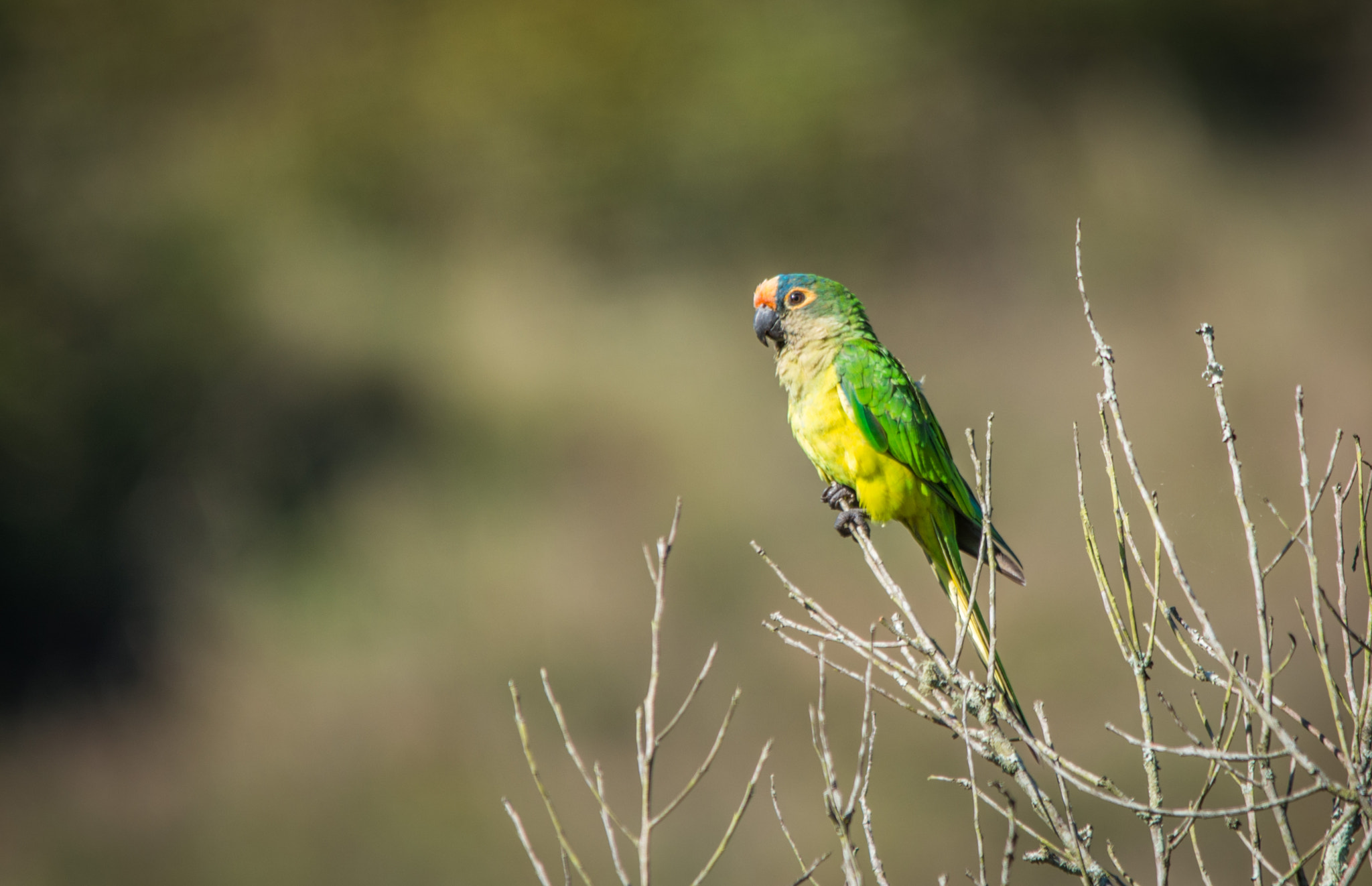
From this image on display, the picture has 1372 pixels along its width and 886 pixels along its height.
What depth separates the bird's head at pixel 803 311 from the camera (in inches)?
149

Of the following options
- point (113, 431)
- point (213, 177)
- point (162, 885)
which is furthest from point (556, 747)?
point (213, 177)

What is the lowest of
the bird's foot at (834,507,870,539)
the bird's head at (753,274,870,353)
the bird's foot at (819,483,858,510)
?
the bird's foot at (834,507,870,539)

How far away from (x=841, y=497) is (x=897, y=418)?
0.41 m

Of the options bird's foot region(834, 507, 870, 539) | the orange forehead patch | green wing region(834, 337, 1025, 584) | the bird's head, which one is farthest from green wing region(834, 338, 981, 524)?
the orange forehead patch

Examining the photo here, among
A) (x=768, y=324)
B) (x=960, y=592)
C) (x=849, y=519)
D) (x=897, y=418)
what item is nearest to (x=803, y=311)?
(x=768, y=324)

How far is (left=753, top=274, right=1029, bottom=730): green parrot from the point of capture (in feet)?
11.4

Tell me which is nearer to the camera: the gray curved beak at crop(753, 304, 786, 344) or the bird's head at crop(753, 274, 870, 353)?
the bird's head at crop(753, 274, 870, 353)

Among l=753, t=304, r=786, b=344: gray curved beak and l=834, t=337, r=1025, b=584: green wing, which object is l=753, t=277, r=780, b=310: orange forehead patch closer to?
l=753, t=304, r=786, b=344: gray curved beak

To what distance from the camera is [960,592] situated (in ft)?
10.9

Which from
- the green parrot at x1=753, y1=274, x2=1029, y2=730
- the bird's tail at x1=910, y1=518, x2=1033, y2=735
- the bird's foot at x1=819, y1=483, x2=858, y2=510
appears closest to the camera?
the bird's tail at x1=910, y1=518, x2=1033, y2=735

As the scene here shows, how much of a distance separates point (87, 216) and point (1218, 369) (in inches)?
416

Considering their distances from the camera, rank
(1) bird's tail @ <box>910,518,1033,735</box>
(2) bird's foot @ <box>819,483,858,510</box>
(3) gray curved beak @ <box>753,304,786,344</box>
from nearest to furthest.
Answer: (1) bird's tail @ <box>910,518,1033,735</box> < (2) bird's foot @ <box>819,483,858,510</box> < (3) gray curved beak @ <box>753,304,786,344</box>

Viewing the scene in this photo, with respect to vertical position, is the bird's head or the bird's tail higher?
the bird's head

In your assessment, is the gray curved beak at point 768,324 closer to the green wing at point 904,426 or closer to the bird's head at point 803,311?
the bird's head at point 803,311
